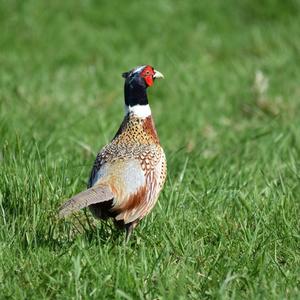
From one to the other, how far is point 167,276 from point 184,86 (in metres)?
4.78

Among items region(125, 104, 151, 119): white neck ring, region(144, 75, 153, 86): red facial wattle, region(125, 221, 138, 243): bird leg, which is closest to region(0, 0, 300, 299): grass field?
region(125, 221, 138, 243): bird leg

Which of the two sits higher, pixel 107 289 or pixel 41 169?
pixel 41 169

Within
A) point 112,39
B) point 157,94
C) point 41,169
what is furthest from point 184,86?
point 41,169

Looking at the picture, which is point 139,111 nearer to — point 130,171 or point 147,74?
point 147,74

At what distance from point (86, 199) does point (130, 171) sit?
425 millimetres

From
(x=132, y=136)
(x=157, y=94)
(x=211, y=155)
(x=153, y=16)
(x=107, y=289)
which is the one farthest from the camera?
(x=153, y=16)

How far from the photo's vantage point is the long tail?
13.8 ft

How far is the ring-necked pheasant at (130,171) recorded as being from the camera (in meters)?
4.47

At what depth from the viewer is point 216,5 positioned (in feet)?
35.4

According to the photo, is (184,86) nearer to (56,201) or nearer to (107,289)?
(56,201)

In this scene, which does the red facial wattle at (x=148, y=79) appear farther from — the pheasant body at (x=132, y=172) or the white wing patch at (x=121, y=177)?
the white wing patch at (x=121, y=177)

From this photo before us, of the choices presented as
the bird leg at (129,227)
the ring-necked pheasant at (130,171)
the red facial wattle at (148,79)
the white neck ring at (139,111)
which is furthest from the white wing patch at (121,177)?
the red facial wattle at (148,79)

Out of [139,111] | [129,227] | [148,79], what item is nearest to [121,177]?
[129,227]

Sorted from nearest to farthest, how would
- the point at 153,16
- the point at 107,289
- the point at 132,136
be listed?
Answer: 1. the point at 107,289
2. the point at 132,136
3. the point at 153,16
